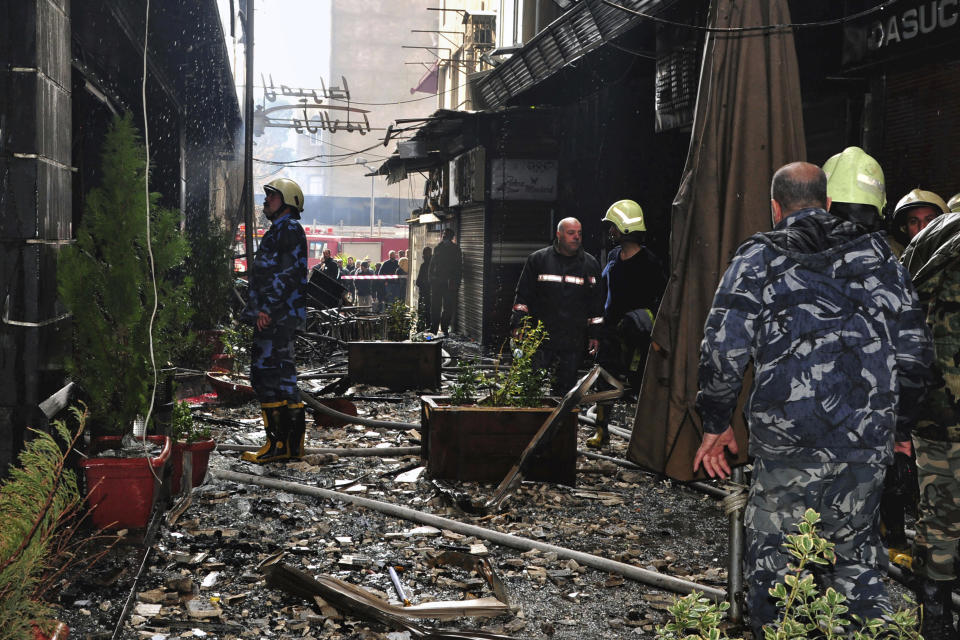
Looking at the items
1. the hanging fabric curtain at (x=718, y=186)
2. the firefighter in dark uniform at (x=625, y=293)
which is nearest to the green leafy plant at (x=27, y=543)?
the hanging fabric curtain at (x=718, y=186)

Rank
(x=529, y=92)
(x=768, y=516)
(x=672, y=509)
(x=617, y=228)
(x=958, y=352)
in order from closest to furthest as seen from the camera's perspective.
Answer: (x=768, y=516) → (x=958, y=352) → (x=672, y=509) → (x=617, y=228) → (x=529, y=92)

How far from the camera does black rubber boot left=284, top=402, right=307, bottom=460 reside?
8094 mm

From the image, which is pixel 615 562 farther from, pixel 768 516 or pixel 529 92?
pixel 529 92

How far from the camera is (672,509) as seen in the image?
709 cm

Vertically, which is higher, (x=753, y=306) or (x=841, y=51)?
(x=841, y=51)

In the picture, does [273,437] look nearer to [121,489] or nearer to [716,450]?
[121,489]

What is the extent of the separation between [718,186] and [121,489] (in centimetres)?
395

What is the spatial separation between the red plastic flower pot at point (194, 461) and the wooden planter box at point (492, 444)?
1.80 m

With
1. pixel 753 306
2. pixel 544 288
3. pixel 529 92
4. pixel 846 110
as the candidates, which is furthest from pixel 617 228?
pixel 529 92

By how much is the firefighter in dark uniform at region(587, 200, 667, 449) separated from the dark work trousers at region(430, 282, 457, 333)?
13401mm

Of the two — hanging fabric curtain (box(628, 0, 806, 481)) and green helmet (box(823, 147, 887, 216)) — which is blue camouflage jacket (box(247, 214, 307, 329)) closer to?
hanging fabric curtain (box(628, 0, 806, 481))

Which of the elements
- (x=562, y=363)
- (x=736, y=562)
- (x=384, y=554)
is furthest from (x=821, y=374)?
(x=562, y=363)

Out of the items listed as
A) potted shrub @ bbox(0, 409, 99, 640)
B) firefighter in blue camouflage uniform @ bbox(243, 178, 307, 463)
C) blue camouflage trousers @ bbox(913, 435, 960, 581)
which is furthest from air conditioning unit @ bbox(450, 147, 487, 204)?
potted shrub @ bbox(0, 409, 99, 640)

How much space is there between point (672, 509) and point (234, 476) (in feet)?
11.5
